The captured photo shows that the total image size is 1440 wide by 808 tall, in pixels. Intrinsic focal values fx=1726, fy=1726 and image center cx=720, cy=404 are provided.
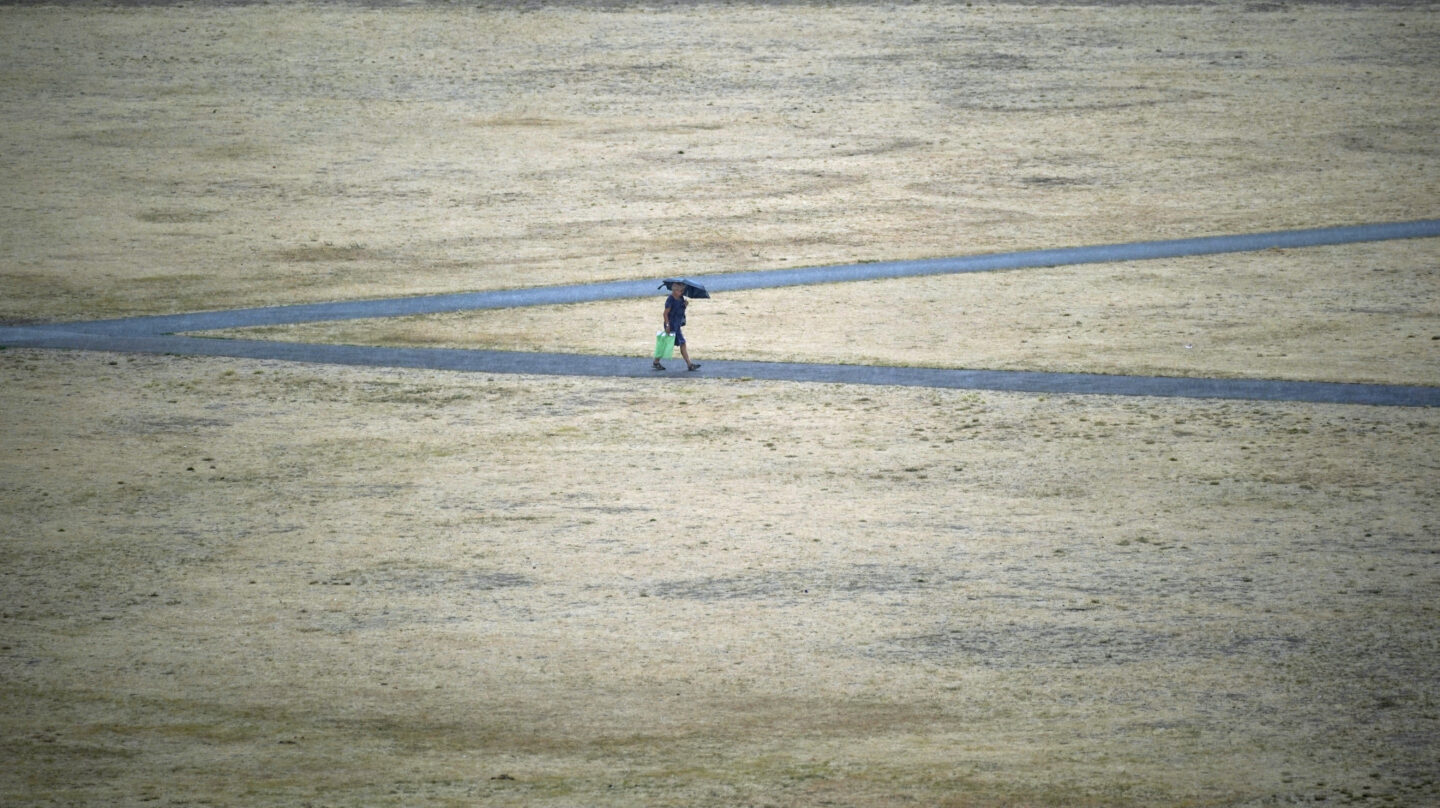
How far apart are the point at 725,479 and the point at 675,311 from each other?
429cm

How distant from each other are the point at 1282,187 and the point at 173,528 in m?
24.4

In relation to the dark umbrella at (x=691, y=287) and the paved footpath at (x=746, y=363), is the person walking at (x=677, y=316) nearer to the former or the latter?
the dark umbrella at (x=691, y=287)

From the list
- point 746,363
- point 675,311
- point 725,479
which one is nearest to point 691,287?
point 675,311

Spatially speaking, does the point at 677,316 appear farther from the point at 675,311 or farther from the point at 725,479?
the point at 725,479

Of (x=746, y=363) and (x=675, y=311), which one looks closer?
(x=675, y=311)

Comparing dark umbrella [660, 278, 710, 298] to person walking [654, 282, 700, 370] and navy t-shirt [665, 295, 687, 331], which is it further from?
navy t-shirt [665, 295, 687, 331]

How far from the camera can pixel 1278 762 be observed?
1190cm

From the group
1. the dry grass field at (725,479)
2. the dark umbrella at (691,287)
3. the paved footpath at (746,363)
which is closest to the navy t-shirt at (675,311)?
the dark umbrella at (691,287)

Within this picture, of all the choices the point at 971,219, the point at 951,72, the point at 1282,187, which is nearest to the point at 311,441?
the point at 971,219

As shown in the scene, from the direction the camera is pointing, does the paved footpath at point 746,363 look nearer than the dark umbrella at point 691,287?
Yes

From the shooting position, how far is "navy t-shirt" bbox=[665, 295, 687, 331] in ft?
72.9

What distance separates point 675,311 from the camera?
2228 centimetres

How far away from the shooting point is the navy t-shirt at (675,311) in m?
22.2

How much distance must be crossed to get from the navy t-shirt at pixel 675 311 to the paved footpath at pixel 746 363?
663 millimetres
